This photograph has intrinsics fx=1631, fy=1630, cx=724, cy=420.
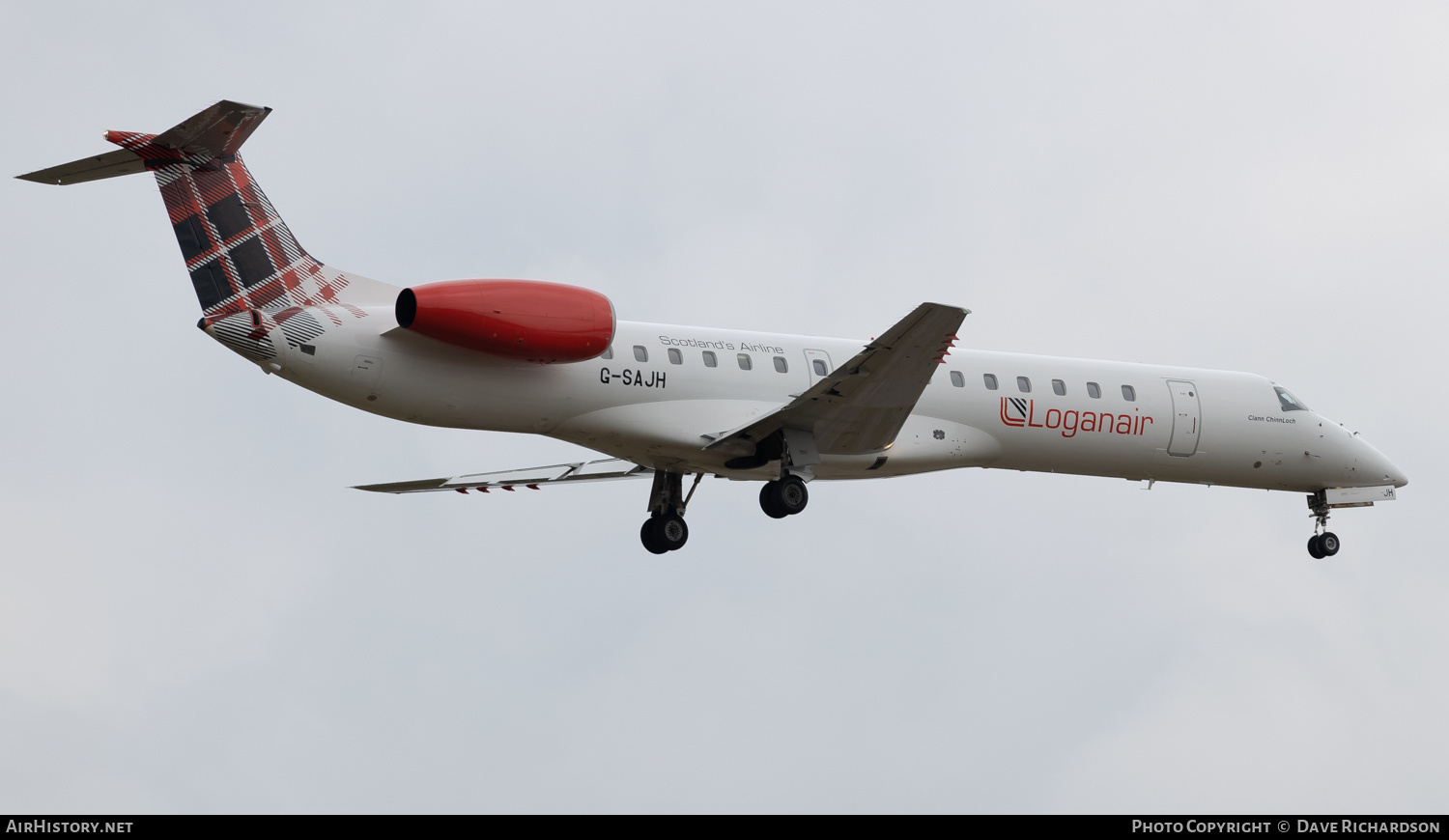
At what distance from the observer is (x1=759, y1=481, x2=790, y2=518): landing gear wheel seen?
2180 cm

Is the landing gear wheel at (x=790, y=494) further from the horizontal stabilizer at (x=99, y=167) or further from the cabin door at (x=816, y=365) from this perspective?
the horizontal stabilizer at (x=99, y=167)

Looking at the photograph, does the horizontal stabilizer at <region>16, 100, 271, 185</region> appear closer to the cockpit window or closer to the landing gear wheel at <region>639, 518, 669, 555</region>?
the landing gear wheel at <region>639, 518, 669, 555</region>

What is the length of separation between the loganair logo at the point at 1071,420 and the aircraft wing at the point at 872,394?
251 centimetres

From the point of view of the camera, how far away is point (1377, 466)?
2644 centimetres

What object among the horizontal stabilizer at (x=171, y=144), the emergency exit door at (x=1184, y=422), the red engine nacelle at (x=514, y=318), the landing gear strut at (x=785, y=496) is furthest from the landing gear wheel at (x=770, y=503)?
the horizontal stabilizer at (x=171, y=144)

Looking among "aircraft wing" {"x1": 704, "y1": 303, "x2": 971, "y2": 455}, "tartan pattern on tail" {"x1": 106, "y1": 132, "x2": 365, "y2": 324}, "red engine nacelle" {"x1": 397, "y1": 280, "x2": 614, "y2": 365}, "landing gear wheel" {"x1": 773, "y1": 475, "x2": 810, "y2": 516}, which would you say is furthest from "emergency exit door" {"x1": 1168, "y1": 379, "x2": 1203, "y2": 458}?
"tartan pattern on tail" {"x1": 106, "y1": 132, "x2": 365, "y2": 324}

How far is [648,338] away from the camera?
2145cm

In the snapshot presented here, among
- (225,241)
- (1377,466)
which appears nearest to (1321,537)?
(1377,466)

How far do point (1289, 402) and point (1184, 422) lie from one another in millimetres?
2280

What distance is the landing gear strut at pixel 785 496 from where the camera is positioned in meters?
21.7

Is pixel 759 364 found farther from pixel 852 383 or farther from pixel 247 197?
pixel 247 197
